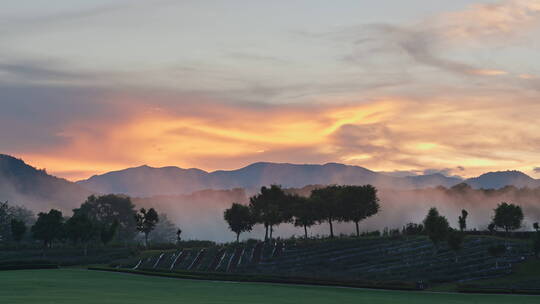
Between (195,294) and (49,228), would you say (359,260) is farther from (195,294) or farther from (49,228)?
(49,228)

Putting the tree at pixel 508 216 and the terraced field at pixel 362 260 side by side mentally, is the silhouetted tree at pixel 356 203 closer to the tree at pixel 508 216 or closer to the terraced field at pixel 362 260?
the terraced field at pixel 362 260

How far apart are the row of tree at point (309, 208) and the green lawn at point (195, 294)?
182ft

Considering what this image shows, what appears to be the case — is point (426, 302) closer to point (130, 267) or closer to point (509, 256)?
point (509, 256)

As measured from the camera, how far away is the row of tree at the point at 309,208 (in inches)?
5118

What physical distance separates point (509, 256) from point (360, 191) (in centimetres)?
4737

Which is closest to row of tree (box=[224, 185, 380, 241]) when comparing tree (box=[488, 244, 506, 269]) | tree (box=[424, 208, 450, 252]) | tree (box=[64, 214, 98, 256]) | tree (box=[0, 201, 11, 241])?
tree (box=[64, 214, 98, 256])

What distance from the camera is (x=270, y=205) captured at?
135m

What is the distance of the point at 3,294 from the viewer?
54.8 metres

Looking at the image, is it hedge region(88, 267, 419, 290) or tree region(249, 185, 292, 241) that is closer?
hedge region(88, 267, 419, 290)

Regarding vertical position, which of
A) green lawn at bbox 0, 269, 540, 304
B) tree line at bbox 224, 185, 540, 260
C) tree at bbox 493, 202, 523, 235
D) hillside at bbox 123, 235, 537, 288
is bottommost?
green lawn at bbox 0, 269, 540, 304

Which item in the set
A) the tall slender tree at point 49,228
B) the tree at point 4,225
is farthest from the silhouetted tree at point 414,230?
the tree at point 4,225

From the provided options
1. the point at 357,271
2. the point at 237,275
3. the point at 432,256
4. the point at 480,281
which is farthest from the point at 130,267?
the point at 480,281

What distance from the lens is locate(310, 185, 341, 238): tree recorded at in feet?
427

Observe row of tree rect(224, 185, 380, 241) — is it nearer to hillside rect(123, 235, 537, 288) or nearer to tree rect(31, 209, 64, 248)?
hillside rect(123, 235, 537, 288)
